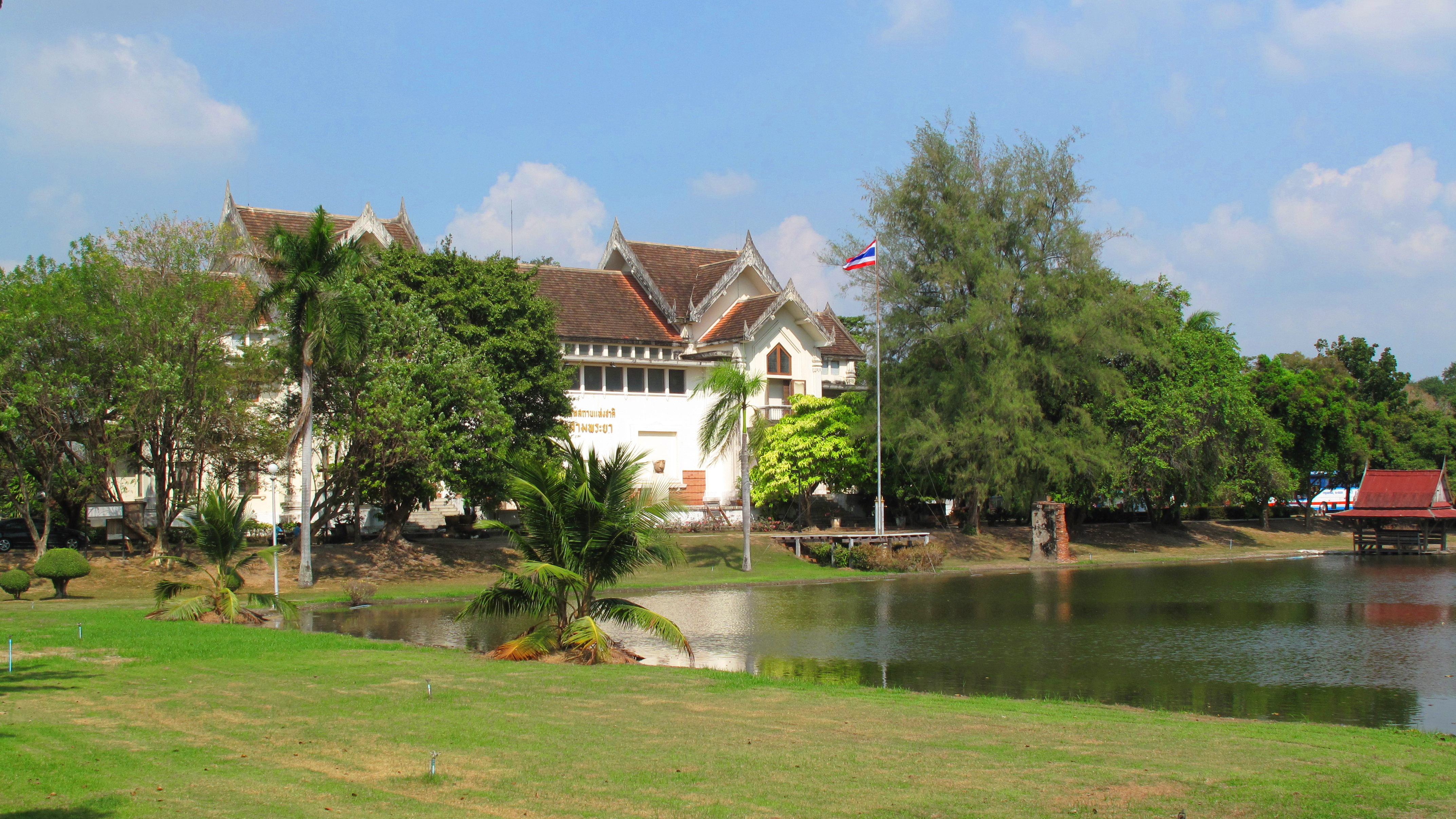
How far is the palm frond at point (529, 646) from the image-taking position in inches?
654

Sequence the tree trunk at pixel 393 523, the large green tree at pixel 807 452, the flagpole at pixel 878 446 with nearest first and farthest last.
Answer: the tree trunk at pixel 393 523
the flagpole at pixel 878 446
the large green tree at pixel 807 452

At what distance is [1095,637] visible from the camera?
22.0m

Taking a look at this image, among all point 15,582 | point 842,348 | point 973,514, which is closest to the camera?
point 15,582

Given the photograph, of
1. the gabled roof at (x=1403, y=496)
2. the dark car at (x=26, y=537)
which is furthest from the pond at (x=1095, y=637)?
the dark car at (x=26, y=537)

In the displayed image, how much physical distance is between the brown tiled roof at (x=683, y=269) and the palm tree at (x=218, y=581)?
3165cm

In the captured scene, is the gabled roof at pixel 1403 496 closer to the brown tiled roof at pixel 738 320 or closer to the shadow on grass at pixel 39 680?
the brown tiled roof at pixel 738 320

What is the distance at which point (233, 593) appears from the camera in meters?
22.0

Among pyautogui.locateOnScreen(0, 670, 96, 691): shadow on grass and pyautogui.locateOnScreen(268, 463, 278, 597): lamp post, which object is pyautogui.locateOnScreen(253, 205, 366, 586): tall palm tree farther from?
pyautogui.locateOnScreen(0, 670, 96, 691): shadow on grass

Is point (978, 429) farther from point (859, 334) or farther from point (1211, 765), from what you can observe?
point (1211, 765)

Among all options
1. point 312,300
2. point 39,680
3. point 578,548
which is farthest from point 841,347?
point 39,680

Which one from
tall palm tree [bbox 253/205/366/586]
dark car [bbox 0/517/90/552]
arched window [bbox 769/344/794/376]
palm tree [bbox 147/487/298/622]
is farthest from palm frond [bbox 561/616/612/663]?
arched window [bbox 769/344/794/376]

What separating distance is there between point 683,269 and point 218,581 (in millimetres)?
36343

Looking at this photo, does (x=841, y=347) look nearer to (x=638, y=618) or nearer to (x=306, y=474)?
(x=306, y=474)

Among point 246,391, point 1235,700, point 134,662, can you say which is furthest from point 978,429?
point 134,662
